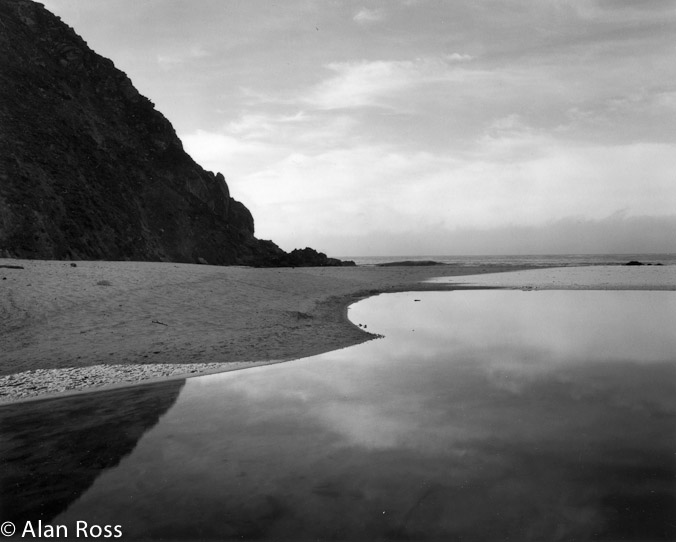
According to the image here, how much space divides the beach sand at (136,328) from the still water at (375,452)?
143 centimetres

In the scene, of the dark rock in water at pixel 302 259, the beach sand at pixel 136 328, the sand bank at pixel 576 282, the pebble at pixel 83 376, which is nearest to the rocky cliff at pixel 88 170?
the dark rock in water at pixel 302 259

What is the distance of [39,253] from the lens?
118 feet

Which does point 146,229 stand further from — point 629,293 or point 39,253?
point 629,293

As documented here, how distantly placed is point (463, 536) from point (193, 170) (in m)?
73.8

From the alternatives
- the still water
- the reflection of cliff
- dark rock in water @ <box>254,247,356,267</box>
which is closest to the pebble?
the reflection of cliff

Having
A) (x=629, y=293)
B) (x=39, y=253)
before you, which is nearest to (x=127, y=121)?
(x=39, y=253)

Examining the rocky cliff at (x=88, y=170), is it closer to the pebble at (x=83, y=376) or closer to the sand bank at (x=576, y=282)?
the pebble at (x=83, y=376)

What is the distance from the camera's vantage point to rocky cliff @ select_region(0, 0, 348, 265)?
39.2 metres

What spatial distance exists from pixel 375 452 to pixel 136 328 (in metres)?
10.4

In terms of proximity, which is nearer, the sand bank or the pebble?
the pebble

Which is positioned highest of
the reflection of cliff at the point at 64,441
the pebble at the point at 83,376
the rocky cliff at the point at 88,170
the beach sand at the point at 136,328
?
the rocky cliff at the point at 88,170

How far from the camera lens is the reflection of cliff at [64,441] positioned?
503cm

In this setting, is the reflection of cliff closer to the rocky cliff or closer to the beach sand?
the beach sand

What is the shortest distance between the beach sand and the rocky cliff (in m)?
21.9
